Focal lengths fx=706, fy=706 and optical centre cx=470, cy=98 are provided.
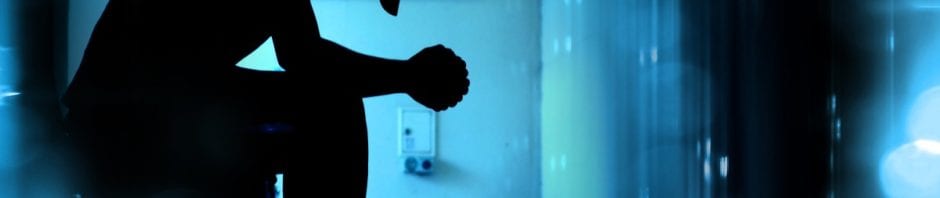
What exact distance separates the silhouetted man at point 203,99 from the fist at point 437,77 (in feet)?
0.08

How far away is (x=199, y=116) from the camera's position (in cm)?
87

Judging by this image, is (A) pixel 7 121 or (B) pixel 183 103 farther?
(A) pixel 7 121

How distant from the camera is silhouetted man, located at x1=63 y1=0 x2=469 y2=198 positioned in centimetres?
84

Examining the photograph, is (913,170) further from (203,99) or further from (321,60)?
(203,99)

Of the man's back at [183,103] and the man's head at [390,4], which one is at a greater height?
the man's head at [390,4]

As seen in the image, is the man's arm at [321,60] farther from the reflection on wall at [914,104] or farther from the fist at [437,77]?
the reflection on wall at [914,104]

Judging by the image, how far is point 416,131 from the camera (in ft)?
5.65

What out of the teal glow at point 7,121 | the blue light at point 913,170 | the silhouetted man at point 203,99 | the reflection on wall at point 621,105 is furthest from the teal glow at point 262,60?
the blue light at point 913,170

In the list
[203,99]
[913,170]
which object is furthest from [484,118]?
[913,170]

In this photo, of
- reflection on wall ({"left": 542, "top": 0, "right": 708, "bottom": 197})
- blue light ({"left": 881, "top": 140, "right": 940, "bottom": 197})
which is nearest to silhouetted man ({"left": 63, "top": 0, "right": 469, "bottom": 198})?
reflection on wall ({"left": 542, "top": 0, "right": 708, "bottom": 197})

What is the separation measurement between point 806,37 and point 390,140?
1.31 meters

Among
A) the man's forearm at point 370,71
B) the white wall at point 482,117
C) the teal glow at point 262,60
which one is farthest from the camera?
the white wall at point 482,117

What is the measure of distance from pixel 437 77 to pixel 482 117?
2.63 feet

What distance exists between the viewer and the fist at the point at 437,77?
0.89 m
